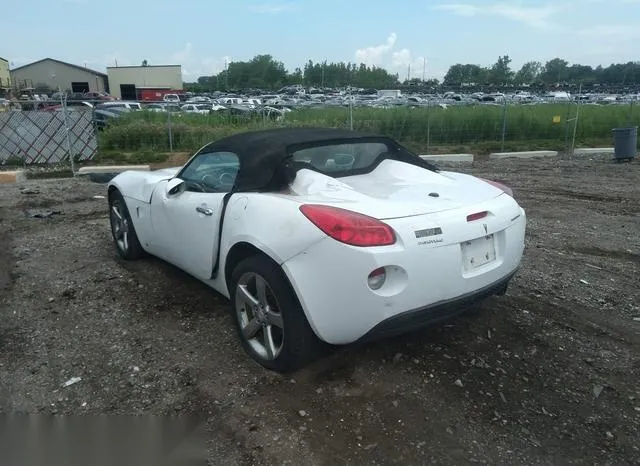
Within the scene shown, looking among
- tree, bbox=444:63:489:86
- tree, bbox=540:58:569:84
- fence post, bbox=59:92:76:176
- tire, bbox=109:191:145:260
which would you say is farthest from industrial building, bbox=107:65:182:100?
tire, bbox=109:191:145:260

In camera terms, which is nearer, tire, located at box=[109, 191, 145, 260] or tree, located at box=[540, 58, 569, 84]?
tire, located at box=[109, 191, 145, 260]

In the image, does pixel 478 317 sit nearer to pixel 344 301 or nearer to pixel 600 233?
pixel 344 301

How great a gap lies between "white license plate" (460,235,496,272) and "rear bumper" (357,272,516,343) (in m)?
0.17

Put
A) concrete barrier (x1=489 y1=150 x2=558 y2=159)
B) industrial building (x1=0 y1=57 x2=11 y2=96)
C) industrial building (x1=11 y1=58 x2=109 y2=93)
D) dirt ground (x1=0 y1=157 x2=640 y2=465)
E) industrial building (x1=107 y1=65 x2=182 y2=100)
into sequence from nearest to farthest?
dirt ground (x1=0 y1=157 x2=640 y2=465) < concrete barrier (x1=489 y1=150 x2=558 y2=159) < industrial building (x1=0 y1=57 x2=11 y2=96) < industrial building (x1=107 y1=65 x2=182 y2=100) < industrial building (x1=11 y1=58 x2=109 y2=93)

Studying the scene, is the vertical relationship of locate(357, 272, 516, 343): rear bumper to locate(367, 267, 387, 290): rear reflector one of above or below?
below

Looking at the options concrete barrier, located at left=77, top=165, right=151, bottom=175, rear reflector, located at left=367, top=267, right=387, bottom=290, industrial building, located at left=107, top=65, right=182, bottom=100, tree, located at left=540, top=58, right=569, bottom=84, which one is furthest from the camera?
tree, located at left=540, top=58, right=569, bottom=84

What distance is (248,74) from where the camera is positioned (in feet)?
330

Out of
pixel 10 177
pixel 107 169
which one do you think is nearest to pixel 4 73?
pixel 10 177

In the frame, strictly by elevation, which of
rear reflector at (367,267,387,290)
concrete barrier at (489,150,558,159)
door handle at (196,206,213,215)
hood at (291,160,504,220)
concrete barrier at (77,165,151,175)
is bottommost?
concrete barrier at (489,150,558,159)

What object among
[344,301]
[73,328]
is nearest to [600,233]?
[344,301]

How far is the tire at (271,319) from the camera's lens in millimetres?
3033

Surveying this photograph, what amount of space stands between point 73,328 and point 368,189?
2.41m

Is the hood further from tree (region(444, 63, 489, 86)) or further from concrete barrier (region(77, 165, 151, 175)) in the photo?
tree (region(444, 63, 489, 86))

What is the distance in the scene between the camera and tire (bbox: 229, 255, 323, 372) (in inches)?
119
